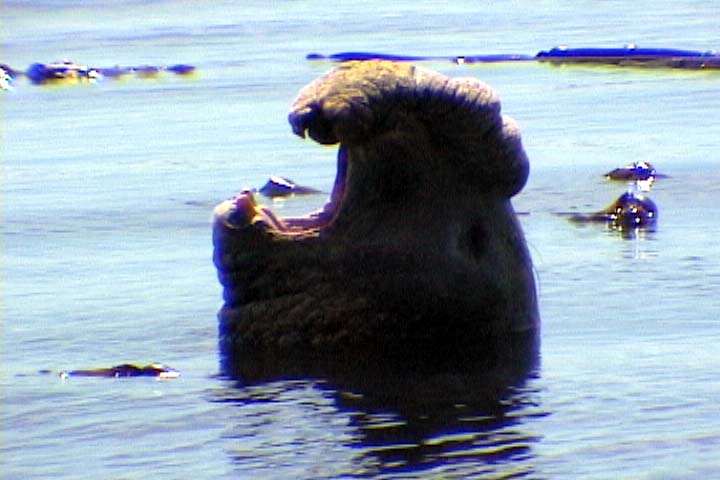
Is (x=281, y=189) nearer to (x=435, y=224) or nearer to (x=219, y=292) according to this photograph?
(x=219, y=292)

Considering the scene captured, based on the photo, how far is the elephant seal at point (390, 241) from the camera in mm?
8789

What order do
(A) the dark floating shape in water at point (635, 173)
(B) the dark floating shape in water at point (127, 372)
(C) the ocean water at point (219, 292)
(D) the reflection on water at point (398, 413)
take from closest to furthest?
(D) the reflection on water at point (398, 413), (C) the ocean water at point (219, 292), (B) the dark floating shape in water at point (127, 372), (A) the dark floating shape in water at point (635, 173)

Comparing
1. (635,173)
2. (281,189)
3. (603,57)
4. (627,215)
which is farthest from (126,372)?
(603,57)

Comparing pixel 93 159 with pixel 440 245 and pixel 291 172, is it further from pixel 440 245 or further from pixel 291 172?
pixel 440 245

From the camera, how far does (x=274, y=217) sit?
9.03 metres

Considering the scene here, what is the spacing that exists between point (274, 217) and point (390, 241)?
0.46 m

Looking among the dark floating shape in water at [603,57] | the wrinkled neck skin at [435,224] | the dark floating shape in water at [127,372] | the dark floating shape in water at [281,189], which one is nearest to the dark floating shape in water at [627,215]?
the dark floating shape in water at [281,189]

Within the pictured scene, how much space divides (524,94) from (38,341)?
23.3ft

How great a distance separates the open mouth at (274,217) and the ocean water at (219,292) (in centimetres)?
48

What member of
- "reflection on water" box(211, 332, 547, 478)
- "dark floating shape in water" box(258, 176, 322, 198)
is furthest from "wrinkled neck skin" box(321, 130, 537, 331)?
"dark floating shape in water" box(258, 176, 322, 198)

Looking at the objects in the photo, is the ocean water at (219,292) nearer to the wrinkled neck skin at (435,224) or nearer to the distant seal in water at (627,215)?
the distant seal in water at (627,215)

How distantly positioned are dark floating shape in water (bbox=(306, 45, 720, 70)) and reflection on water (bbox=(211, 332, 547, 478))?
8.10 m

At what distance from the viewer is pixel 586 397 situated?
819cm

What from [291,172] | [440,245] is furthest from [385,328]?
[291,172]
